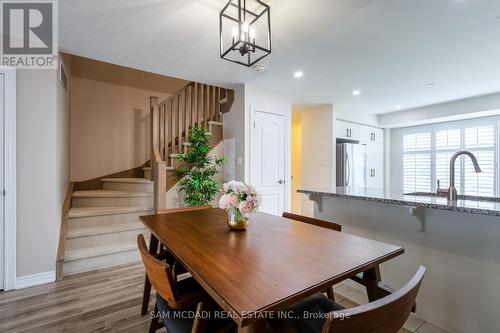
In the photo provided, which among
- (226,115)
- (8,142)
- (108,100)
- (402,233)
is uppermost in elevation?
(108,100)

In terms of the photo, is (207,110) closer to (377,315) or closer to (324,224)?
(324,224)

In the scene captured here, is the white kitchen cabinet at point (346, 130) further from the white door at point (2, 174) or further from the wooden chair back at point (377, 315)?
the white door at point (2, 174)

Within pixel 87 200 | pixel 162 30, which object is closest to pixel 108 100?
pixel 87 200

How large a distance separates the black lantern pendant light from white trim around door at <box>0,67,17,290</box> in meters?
2.03

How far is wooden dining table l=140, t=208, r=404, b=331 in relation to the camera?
78 cm

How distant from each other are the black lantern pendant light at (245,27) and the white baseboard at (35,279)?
2.70 m

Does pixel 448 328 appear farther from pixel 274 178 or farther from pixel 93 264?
pixel 93 264

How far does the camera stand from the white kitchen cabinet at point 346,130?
16.3 feet

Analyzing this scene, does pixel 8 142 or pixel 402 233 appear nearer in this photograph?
pixel 402 233

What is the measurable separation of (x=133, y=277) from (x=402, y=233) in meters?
2.62

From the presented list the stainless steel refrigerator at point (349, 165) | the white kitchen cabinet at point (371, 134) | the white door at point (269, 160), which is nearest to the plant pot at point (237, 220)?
the white door at point (269, 160)

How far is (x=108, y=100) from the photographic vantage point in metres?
4.37

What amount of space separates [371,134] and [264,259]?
5.52m

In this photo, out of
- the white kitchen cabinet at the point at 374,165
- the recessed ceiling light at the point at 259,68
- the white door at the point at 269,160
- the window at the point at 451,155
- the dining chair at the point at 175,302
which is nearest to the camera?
the dining chair at the point at 175,302
